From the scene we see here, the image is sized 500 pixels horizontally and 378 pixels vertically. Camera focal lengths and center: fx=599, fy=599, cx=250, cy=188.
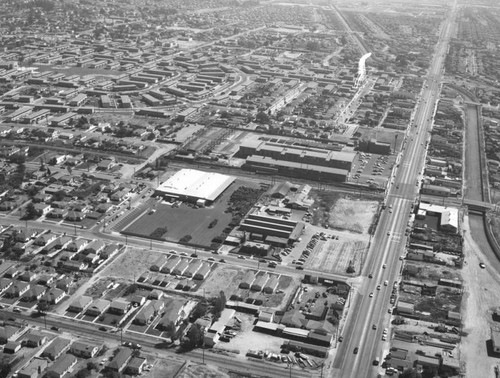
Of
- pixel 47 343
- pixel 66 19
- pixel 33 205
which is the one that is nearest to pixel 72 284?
pixel 47 343

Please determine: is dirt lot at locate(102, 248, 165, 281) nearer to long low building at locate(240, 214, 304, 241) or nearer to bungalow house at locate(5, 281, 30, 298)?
bungalow house at locate(5, 281, 30, 298)

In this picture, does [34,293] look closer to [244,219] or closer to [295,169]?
[244,219]

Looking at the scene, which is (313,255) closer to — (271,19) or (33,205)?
(33,205)

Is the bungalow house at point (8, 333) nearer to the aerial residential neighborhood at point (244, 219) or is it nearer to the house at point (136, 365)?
the aerial residential neighborhood at point (244, 219)

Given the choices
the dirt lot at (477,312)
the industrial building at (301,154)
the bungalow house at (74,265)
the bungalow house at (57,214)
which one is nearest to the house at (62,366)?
the bungalow house at (74,265)

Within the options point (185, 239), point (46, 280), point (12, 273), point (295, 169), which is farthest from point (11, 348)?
point (295, 169)
